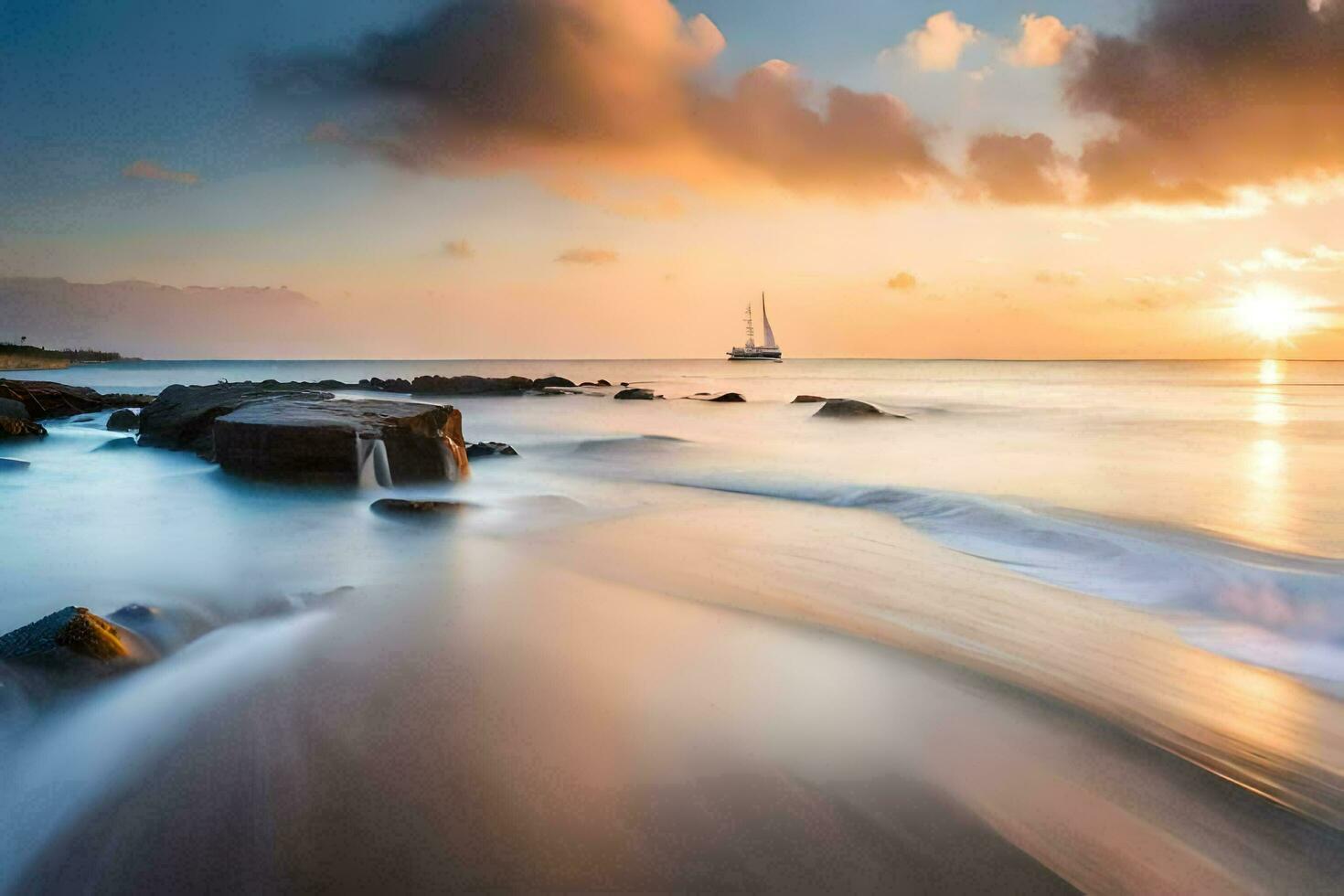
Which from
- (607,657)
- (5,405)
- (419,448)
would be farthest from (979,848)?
(5,405)

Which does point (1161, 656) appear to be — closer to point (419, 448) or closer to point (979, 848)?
point (979, 848)

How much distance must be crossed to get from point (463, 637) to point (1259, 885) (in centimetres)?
324

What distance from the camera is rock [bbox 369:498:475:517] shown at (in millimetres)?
6695

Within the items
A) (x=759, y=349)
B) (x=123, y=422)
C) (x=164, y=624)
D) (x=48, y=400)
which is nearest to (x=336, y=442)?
(x=164, y=624)

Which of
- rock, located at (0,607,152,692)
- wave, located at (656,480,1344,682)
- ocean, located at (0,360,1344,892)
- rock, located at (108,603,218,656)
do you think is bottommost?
wave, located at (656,480,1344,682)

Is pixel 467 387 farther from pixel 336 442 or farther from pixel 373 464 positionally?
pixel 336 442

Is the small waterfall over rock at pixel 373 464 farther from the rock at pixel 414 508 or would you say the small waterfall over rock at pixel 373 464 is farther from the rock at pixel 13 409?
the rock at pixel 13 409

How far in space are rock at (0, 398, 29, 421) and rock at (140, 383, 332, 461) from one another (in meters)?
3.61

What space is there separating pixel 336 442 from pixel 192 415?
560 centimetres

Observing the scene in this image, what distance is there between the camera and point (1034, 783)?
240 centimetres

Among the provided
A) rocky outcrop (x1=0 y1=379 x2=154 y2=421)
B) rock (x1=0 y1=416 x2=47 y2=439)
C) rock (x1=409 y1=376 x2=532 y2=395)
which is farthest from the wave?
rock (x1=409 y1=376 x2=532 y2=395)

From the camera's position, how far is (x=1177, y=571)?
17.7ft

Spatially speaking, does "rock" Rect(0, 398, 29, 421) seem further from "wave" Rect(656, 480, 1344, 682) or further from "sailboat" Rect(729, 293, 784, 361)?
"sailboat" Rect(729, 293, 784, 361)

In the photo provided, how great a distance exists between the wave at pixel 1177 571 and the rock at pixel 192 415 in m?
9.14
